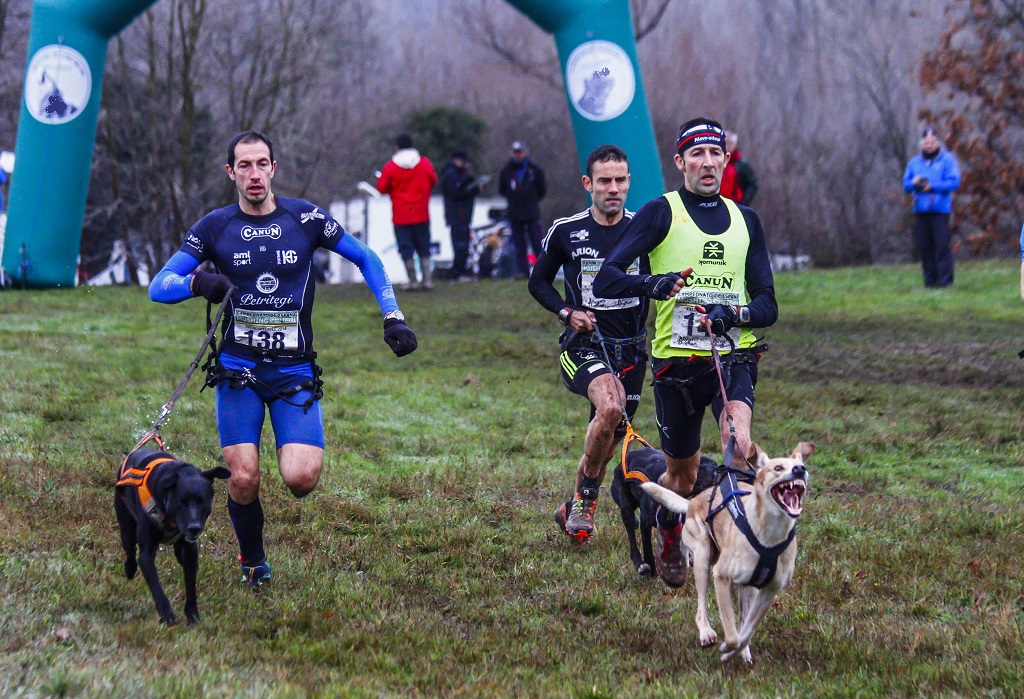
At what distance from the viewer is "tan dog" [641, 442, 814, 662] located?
15.0 ft

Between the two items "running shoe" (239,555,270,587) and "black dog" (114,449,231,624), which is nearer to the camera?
"black dog" (114,449,231,624)

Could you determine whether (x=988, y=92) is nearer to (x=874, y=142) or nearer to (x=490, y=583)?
(x=874, y=142)

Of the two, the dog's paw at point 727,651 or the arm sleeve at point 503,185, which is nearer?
the dog's paw at point 727,651

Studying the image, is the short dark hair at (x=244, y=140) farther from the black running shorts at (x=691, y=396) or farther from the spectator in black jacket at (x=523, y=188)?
the spectator in black jacket at (x=523, y=188)

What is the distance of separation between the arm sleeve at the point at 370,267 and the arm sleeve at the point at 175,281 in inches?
30.7

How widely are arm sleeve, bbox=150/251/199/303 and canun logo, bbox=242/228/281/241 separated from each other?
284 mm

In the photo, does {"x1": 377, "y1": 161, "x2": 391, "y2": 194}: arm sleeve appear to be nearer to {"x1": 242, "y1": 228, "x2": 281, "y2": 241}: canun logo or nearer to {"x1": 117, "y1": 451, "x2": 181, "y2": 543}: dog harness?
{"x1": 242, "y1": 228, "x2": 281, "y2": 241}: canun logo

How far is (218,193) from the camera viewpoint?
30.5 metres

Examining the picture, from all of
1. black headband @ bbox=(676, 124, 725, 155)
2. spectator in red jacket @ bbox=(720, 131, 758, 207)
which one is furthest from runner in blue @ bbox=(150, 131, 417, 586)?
spectator in red jacket @ bbox=(720, 131, 758, 207)

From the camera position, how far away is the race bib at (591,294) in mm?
7164

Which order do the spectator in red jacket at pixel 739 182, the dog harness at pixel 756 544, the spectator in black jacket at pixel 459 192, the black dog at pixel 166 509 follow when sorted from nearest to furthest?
the dog harness at pixel 756 544, the black dog at pixel 166 509, the spectator in red jacket at pixel 739 182, the spectator in black jacket at pixel 459 192

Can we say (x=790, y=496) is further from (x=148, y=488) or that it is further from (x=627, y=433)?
(x=148, y=488)

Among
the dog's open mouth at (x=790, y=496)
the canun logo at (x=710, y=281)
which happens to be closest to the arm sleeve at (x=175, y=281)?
the canun logo at (x=710, y=281)

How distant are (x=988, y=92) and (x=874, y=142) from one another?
885cm
